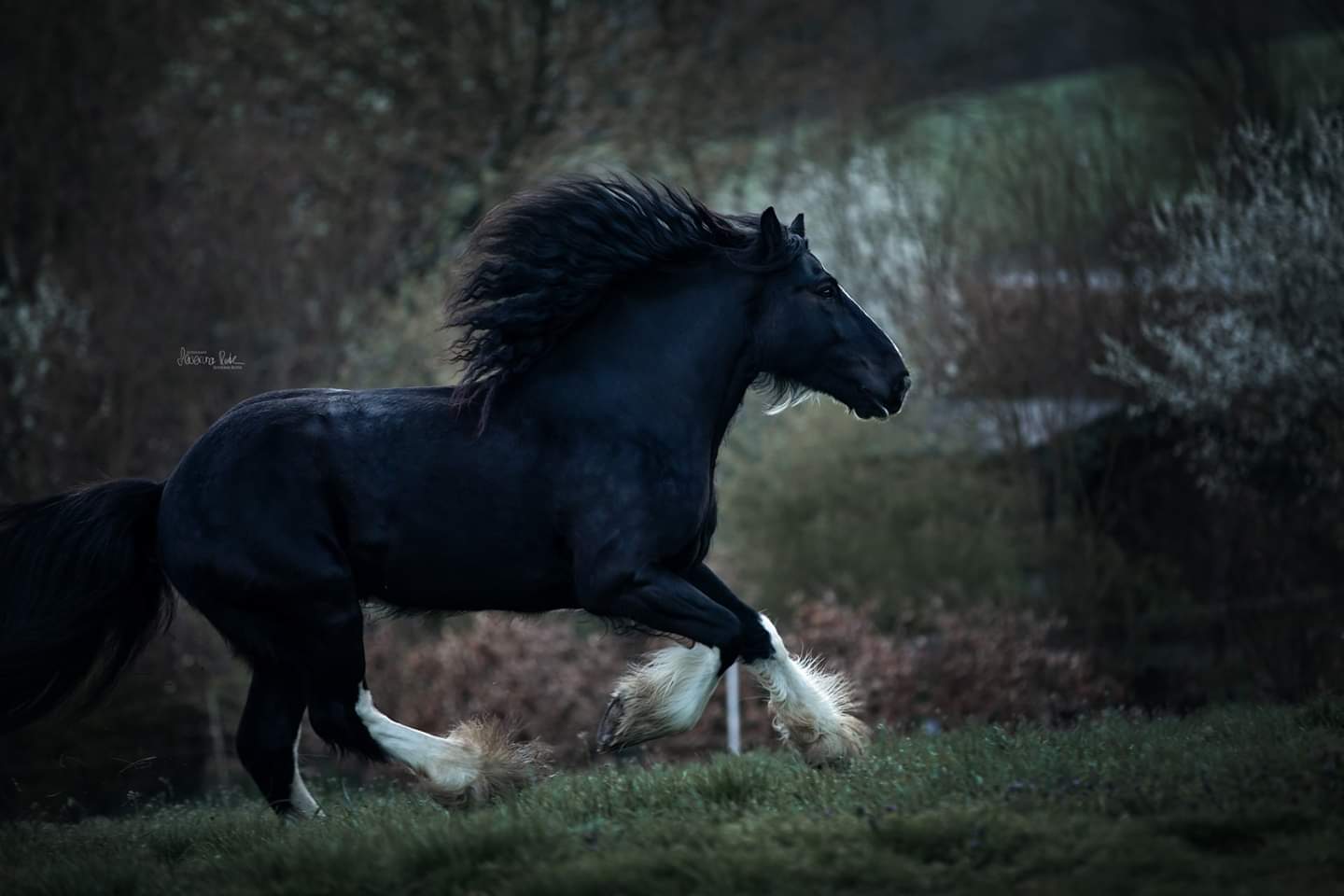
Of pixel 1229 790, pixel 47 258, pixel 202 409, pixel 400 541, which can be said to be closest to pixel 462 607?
pixel 400 541

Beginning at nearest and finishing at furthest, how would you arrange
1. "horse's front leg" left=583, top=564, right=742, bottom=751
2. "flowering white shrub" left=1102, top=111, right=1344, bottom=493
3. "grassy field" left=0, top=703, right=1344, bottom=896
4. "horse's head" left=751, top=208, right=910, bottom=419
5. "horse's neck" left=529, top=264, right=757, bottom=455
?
"grassy field" left=0, top=703, right=1344, bottom=896 → "horse's front leg" left=583, top=564, right=742, bottom=751 → "horse's neck" left=529, top=264, right=757, bottom=455 → "horse's head" left=751, top=208, right=910, bottom=419 → "flowering white shrub" left=1102, top=111, right=1344, bottom=493

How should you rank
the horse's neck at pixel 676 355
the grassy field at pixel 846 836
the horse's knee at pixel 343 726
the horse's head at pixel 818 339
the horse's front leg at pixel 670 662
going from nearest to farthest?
the grassy field at pixel 846 836, the horse's front leg at pixel 670 662, the horse's knee at pixel 343 726, the horse's neck at pixel 676 355, the horse's head at pixel 818 339

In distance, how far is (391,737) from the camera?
5.73m

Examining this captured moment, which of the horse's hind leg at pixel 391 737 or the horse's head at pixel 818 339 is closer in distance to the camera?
the horse's hind leg at pixel 391 737

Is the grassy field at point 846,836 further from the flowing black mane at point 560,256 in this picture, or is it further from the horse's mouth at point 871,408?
the flowing black mane at point 560,256

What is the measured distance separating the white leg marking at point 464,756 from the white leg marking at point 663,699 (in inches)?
13.0

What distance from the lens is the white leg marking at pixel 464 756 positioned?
5586 mm

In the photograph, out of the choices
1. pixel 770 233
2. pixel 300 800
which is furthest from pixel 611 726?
pixel 770 233

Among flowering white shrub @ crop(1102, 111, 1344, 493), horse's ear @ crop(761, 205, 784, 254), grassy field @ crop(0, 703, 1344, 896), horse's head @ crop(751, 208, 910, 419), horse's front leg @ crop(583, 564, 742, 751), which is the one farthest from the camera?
flowering white shrub @ crop(1102, 111, 1344, 493)

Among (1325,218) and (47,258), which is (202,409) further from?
(1325,218)

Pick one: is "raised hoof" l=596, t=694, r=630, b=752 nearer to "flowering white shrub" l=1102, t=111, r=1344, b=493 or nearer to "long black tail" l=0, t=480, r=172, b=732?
"long black tail" l=0, t=480, r=172, b=732

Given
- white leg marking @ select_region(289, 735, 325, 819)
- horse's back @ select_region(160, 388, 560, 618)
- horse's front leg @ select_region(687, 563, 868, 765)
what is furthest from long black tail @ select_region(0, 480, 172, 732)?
horse's front leg @ select_region(687, 563, 868, 765)

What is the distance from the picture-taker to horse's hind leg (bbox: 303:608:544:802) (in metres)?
5.61

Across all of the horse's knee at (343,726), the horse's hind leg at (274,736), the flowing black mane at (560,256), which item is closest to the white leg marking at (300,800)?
the horse's hind leg at (274,736)
